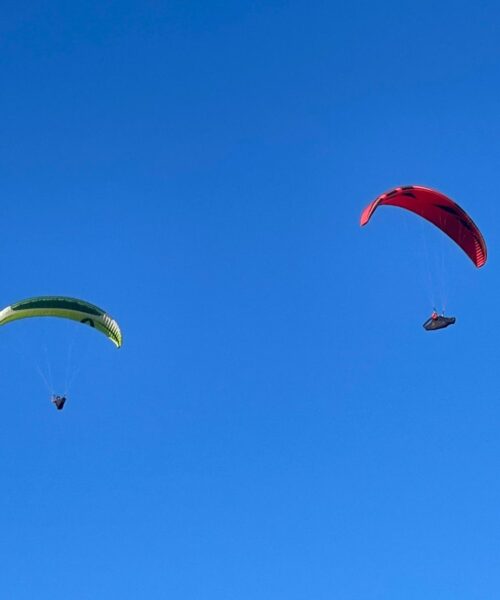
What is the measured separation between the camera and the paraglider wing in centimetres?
5497

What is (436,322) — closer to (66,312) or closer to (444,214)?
(444,214)

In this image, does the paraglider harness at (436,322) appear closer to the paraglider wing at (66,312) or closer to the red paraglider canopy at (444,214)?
the red paraglider canopy at (444,214)

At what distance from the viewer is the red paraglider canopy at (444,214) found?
179 feet

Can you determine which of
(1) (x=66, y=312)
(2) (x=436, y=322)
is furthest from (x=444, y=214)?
(1) (x=66, y=312)

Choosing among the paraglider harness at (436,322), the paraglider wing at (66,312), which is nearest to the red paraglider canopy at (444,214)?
the paraglider harness at (436,322)

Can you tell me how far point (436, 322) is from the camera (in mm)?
53469

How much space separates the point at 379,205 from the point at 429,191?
315cm

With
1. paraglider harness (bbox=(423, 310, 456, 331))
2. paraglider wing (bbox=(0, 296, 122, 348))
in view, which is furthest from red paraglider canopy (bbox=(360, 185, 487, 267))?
paraglider wing (bbox=(0, 296, 122, 348))

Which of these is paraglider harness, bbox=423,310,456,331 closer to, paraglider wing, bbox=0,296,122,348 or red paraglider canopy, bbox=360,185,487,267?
red paraglider canopy, bbox=360,185,487,267

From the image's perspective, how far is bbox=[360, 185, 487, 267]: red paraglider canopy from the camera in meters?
54.5

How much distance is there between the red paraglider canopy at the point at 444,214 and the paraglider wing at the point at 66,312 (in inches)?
596

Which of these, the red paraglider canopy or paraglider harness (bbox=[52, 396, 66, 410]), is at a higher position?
the red paraglider canopy

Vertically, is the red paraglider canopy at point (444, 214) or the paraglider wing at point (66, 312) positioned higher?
the red paraglider canopy at point (444, 214)

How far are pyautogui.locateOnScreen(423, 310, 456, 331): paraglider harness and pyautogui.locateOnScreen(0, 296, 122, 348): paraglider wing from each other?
1562 centimetres
